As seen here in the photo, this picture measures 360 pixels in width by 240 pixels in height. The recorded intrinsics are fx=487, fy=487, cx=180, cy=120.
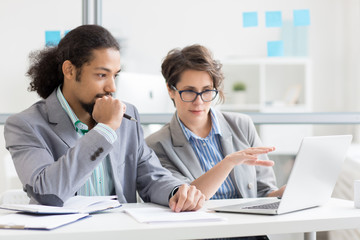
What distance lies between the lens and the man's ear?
74.8 inches

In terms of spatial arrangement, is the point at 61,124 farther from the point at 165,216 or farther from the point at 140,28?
the point at 140,28

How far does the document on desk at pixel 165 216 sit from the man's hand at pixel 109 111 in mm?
321

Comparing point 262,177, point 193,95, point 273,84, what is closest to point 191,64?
point 193,95

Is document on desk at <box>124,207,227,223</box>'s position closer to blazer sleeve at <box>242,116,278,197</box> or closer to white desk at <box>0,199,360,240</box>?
white desk at <box>0,199,360,240</box>

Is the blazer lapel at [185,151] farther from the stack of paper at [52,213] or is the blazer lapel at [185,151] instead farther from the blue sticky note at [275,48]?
the blue sticky note at [275,48]

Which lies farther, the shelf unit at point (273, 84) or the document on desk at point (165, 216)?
the shelf unit at point (273, 84)

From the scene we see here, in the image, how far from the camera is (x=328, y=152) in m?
1.52

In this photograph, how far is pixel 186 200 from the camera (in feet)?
5.01

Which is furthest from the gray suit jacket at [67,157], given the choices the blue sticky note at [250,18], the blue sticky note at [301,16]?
the blue sticky note at [301,16]

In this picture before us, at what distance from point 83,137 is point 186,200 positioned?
0.39m

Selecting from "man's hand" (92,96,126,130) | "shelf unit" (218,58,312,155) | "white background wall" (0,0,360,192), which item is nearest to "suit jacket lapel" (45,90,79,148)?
"man's hand" (92,96,126,130)

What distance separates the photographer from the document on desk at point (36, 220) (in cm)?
124

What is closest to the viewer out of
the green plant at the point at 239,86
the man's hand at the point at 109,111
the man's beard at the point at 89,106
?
the man's hand at the point at 109,111

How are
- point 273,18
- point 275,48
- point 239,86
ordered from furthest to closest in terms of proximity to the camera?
point 239,86
point 275,48
point 273,18
